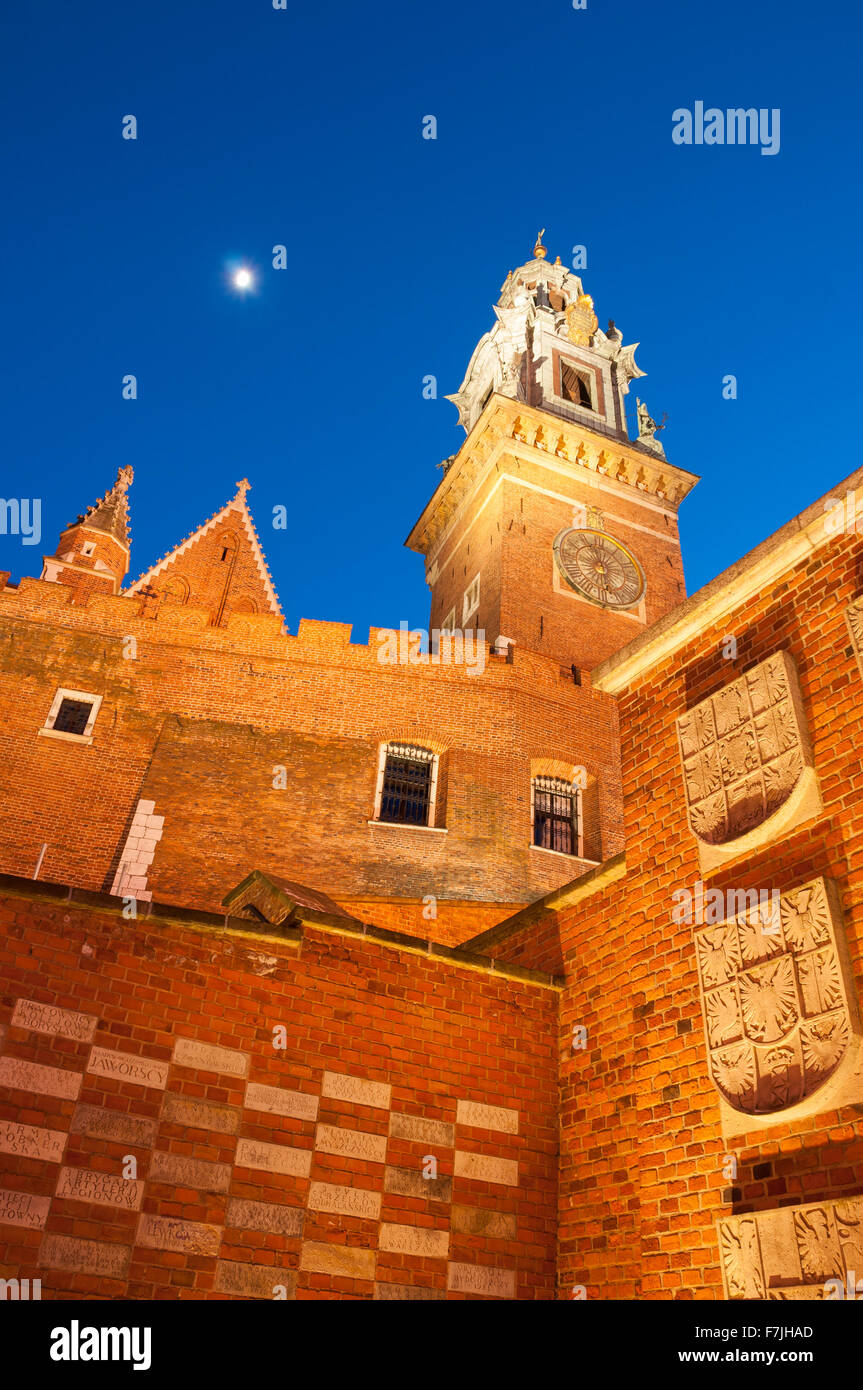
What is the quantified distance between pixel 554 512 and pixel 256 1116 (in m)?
22.2

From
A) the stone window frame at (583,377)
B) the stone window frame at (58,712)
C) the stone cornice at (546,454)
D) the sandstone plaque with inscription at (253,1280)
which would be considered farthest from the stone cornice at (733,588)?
the stone window frame at (583,377)

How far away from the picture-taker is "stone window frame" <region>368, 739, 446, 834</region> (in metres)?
17.5

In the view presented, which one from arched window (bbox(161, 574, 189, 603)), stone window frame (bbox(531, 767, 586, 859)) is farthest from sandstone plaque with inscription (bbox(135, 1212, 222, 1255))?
arched window (bbox(161, 574, 189, 603))

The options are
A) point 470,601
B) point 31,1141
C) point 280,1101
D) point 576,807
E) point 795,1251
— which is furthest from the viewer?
point 470,601

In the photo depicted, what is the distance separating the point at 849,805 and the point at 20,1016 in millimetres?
5442

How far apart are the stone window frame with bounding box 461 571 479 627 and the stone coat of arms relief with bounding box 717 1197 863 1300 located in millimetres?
21264

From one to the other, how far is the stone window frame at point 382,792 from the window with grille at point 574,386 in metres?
18.6

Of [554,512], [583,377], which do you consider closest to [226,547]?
[554,512]

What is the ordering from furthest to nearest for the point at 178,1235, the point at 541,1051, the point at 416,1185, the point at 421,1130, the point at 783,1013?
the point at 541,1051 < the point at 421,1130 < the point at 416,1185 < the point at 178,1235 < the point at 783,1013

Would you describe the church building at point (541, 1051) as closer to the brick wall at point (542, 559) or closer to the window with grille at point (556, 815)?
the window with grille at point (556, 815)

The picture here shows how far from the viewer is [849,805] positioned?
18.6ft

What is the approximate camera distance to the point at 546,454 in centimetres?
2789

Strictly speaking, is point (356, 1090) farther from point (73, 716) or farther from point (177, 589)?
point (177, 589)

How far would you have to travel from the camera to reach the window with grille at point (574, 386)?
32938 millimetres
